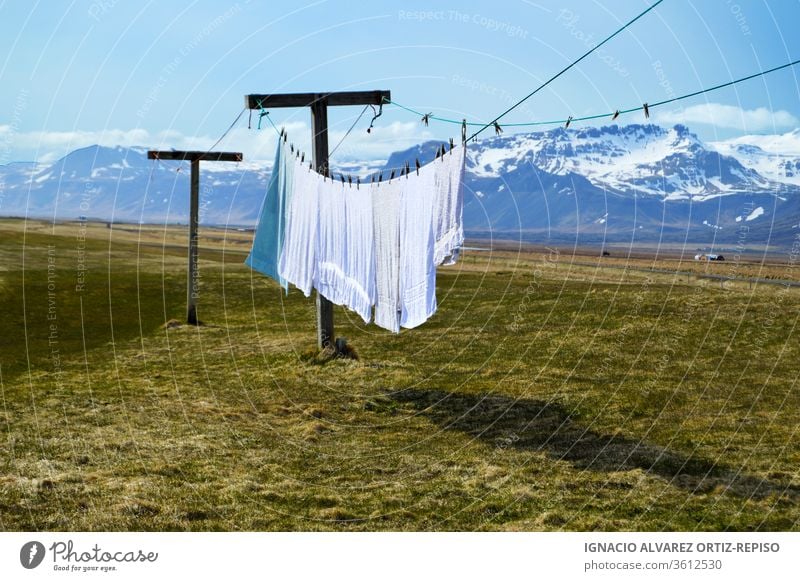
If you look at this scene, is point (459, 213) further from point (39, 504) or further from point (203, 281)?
point (203, 281)

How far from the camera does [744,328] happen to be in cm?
2952

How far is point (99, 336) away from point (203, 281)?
1978 cm

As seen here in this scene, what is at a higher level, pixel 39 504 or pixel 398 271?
pixel 398 271

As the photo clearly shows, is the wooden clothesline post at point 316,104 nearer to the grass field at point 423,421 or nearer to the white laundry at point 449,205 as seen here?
the grass field at point 423,421

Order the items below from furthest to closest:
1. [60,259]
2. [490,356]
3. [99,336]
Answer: [60,259], [99,336], [490,356]

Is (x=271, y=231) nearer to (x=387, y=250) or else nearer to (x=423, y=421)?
(x=387, y=250)

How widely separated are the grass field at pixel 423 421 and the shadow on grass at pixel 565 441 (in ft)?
0.23

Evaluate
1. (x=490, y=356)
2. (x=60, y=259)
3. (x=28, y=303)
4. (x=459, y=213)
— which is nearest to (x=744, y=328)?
(x=490, y=356)

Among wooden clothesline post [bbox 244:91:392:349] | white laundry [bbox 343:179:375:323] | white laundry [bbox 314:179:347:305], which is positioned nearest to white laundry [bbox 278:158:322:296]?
white laundry [bbox 314:179:347:305]

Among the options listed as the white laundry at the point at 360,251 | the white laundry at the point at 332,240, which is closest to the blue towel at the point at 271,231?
the white laundry at the point at 332,240

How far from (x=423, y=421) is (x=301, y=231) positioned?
5638 mm

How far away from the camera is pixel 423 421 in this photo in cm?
1984
